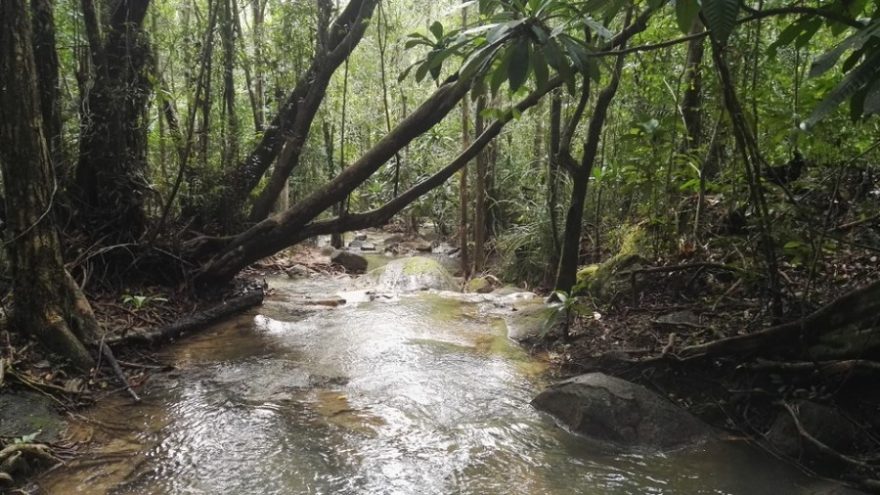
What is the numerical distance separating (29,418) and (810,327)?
450 cm

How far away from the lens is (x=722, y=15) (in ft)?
4.95

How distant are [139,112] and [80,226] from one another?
1.28m

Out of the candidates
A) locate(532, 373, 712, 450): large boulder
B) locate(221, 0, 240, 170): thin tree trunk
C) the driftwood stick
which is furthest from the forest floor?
locate(221, 0, 240, 170): thin tree trunk

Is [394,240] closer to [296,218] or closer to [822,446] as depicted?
[296,218]

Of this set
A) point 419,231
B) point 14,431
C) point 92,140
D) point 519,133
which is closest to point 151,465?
point 14,431

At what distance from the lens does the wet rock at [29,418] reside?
2.99 meters

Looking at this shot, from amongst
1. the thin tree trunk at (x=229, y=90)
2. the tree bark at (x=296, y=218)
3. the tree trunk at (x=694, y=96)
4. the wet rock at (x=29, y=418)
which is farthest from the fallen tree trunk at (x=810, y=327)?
the thin tree trunk at (x=229, y=90)

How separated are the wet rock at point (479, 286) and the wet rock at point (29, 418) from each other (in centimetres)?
561

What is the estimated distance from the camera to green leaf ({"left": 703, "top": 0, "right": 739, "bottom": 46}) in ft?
4.92

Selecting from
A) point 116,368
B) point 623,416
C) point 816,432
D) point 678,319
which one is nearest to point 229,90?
point 116,368

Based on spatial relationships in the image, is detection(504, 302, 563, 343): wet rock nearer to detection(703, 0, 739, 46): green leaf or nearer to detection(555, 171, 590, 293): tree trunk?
detection(555, 171, 590, 293): tree trunk

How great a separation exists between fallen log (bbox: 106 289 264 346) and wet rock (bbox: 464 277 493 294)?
3.08 m

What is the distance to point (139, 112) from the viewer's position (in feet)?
18.4

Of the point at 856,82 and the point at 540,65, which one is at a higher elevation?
the point at 540,65
